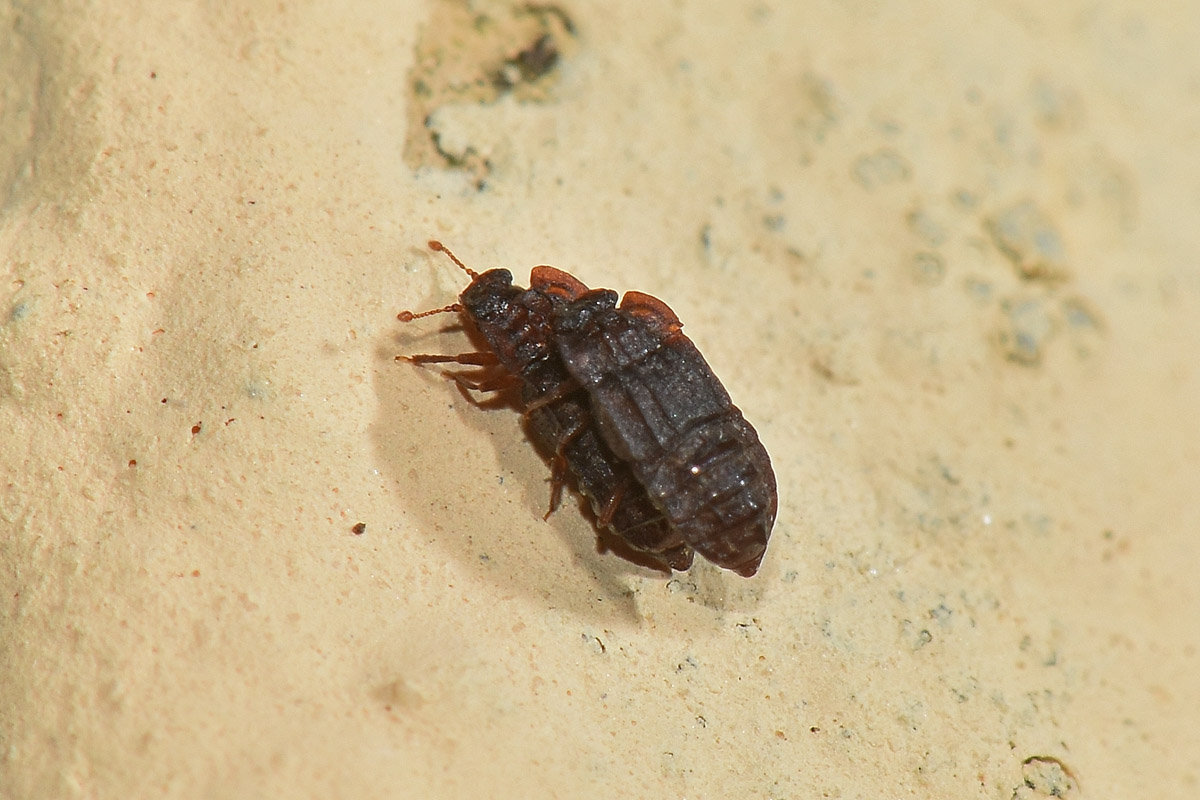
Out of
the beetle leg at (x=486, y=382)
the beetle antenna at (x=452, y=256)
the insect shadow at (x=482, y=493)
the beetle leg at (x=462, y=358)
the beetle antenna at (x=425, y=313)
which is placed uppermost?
the beetle antenna at (x=452, y=256)

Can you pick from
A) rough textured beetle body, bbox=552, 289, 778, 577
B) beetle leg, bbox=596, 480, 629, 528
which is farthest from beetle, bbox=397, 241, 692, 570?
rough textured beetle body, bbox=552, 289, 778, 577

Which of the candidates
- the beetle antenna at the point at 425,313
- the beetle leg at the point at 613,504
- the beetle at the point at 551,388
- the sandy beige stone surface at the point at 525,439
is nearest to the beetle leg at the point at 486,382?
the beetle at the point at 551,388

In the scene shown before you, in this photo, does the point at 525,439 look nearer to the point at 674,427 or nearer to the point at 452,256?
the point at 674,427

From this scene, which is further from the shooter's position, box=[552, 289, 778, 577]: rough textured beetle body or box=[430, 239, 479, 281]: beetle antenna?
box=[430, 239, 479, 281]: beetle antenna

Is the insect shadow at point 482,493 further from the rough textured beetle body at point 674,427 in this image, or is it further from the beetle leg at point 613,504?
the rough textured beetle body at point 674,427

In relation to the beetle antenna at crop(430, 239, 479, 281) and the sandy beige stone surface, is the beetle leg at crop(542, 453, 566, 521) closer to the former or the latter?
the sandy beige stone surface

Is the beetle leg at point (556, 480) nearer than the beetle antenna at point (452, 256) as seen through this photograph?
Yes

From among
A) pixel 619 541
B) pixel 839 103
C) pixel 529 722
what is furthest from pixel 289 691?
pixel 839 103
